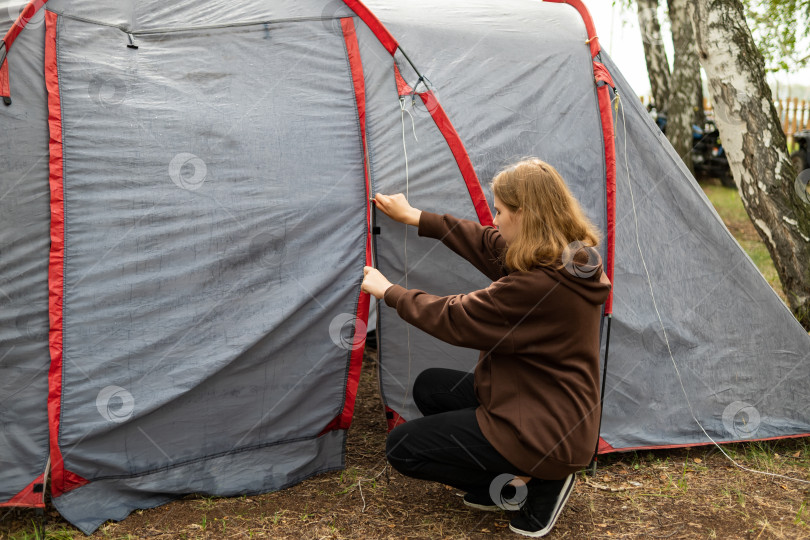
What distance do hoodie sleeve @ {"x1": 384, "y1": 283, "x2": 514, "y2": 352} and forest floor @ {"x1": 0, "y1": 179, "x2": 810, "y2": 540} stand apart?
836 mm

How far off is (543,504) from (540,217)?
109cm

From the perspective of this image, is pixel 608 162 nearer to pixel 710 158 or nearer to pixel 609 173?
pixel 609 173

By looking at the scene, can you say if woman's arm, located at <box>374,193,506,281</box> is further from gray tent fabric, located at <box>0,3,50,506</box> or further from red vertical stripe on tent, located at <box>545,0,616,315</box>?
gray tent fabric, located at <box>0,3,50,506</box>

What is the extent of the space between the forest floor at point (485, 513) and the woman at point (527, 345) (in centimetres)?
30

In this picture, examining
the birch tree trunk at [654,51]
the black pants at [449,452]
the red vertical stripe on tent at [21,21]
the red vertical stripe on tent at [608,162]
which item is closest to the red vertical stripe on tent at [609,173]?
the red vertical stripe on tent at [608,162]

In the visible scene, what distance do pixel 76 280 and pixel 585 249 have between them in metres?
1.89

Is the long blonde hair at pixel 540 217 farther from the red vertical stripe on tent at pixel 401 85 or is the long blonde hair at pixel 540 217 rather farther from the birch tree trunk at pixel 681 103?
the birch tree trunk at pixel 681 103

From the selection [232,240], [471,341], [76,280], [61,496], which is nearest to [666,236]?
[471,341]

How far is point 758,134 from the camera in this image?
4.30 m

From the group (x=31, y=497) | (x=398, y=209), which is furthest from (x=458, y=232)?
(x=31, y=497)

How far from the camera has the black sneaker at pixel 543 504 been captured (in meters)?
2.78

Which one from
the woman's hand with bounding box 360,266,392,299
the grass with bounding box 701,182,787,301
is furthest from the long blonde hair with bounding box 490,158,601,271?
the grass with bounding box 701,182,787,301

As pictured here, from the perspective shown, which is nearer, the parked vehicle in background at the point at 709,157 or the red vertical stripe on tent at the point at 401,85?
the red vertical stripe on tent at the point at 401,85

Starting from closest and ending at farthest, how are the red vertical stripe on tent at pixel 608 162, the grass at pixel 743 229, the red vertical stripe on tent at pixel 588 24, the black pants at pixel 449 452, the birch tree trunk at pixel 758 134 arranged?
the black pants at pixel 449 452
the red vertical stripe on tent at pixel 608 162
the red vertical stripe on tent at pixel 588 24
the birch tree trunk at pixel 758 134
the grass at pixel 743 229
